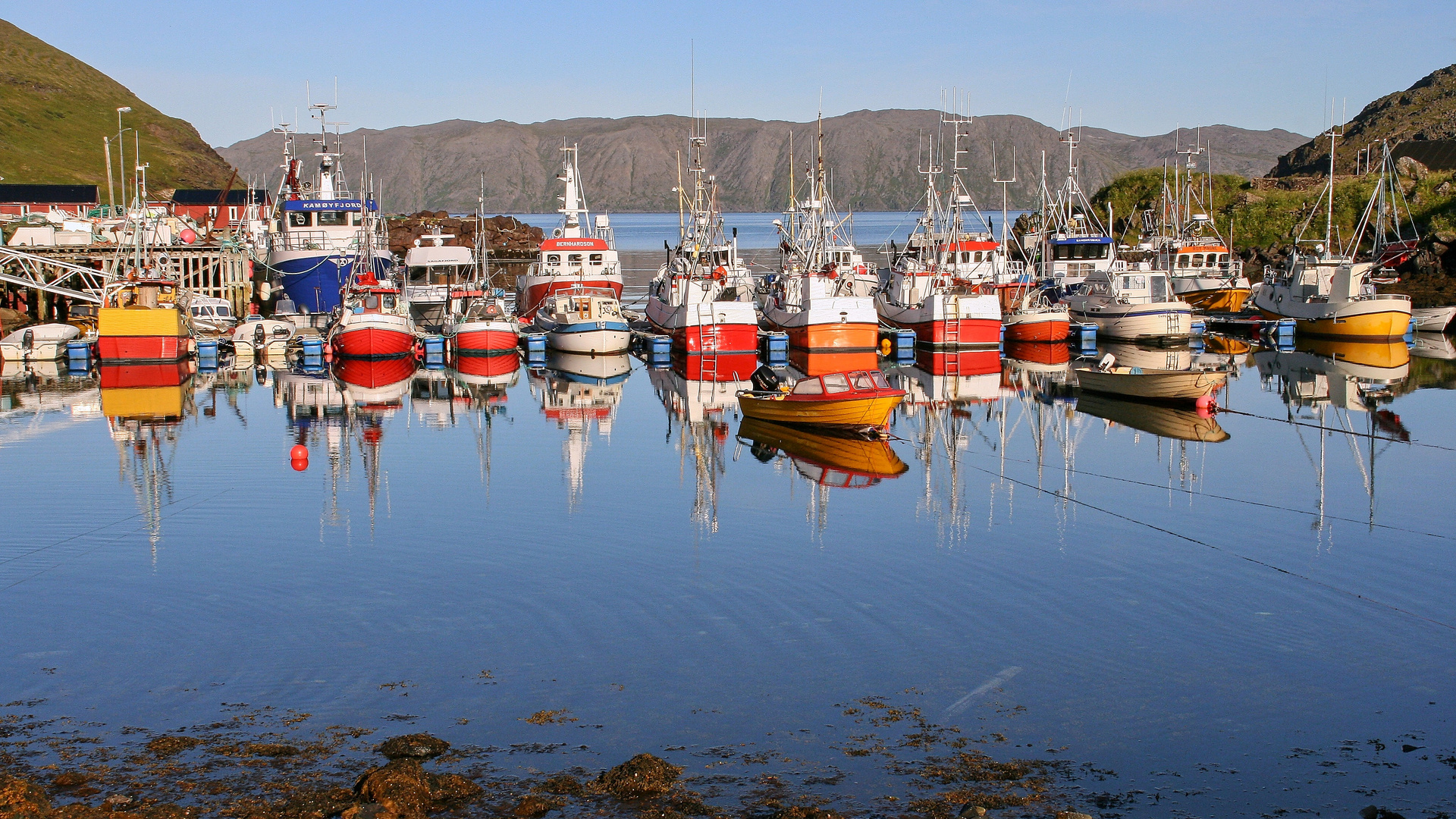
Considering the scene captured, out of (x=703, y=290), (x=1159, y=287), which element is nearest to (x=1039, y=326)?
(x=1159, y=287)

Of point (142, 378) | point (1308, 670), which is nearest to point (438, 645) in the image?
point (1308, 670)

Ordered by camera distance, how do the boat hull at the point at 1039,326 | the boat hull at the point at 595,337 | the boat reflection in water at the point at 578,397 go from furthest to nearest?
the boat hull at the point at 1039,326
the boat hull at the point at 595,337
the boat reflection in water at the point at 578,397

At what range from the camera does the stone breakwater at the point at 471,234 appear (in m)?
111

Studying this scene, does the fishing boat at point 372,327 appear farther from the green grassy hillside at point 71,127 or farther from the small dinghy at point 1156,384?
the green grassy hillside at point 71,127

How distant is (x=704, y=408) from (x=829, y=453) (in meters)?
7.95

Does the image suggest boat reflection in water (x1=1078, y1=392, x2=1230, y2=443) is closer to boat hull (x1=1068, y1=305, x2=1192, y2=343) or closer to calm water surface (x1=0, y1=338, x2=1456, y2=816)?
calm water surface (x1=0, y1=338, x2=1456, y2=816)

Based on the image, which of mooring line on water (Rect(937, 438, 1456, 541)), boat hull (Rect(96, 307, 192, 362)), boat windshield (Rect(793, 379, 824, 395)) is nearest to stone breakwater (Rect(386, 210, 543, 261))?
boat hull (Rect(96, 307, 192, 362))

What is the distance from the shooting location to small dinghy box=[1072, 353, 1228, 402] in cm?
3244

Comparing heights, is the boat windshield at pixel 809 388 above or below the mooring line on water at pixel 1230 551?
above

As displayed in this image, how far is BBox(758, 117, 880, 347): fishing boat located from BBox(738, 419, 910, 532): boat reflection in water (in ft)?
43.1

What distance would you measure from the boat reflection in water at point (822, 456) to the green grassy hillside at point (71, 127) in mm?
118072

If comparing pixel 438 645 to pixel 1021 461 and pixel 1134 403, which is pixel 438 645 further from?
pixel 1134 403

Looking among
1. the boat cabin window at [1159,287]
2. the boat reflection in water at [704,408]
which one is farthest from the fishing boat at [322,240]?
the boat cabin window at [1159,287]

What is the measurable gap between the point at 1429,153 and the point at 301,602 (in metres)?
92.5
